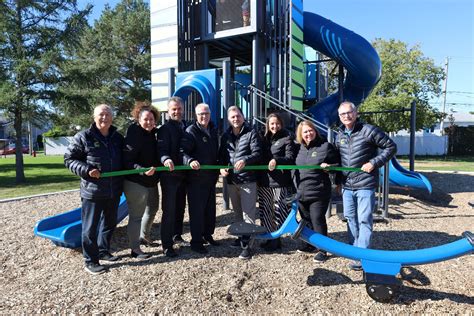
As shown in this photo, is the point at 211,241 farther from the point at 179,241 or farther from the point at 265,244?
the point at 265,244

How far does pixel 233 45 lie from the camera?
28.5 feet

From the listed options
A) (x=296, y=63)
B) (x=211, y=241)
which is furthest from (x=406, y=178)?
(x=211, y=241)

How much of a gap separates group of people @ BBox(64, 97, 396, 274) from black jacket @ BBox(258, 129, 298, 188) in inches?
0.5

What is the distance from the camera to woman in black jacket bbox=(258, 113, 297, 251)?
4270mm

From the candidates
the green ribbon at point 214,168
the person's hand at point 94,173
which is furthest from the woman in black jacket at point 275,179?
the person's hand at point 94,173

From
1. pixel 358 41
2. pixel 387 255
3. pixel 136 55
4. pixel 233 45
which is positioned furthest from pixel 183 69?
pixel 136 55

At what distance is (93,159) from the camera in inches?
144

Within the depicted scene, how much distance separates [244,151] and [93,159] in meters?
1.70

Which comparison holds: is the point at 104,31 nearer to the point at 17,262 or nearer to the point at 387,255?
the point at 17,262

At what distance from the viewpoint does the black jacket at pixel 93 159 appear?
361 cm

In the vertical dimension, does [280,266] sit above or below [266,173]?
below

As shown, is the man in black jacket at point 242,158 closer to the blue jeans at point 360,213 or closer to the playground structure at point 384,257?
the playground structure at point 384,257

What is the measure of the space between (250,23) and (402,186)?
15.6ft

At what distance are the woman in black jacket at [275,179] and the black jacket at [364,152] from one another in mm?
680
